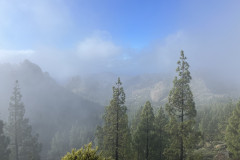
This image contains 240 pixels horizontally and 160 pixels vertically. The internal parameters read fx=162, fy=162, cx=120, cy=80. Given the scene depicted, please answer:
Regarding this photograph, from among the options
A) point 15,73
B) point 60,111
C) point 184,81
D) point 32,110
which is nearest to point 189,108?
point 184,81

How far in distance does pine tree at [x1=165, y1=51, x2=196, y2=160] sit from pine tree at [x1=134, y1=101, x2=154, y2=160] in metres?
7.71

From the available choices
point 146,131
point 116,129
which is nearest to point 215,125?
point 146,131

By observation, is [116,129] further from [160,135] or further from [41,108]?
[41,108]

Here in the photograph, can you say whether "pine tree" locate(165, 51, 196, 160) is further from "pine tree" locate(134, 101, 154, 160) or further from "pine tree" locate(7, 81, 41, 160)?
"pine tree" locate(7, 81, 41, 160)

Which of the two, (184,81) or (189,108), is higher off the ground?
(184,81)

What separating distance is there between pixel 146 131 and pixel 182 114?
10.1 metres

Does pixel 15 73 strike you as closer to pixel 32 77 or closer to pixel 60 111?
pixel 32 77

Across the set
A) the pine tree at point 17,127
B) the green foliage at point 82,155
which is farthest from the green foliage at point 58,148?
the green foliage at point 82,155

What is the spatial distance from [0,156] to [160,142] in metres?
30.0

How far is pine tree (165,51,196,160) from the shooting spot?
18797 millimetres

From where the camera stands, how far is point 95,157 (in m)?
7.63

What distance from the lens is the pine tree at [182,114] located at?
740 inches

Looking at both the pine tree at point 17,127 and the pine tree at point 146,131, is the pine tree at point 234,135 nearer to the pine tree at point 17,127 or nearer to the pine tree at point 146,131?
the pine tree at point 146,131

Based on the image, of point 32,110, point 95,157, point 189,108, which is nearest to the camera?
point 95,157
